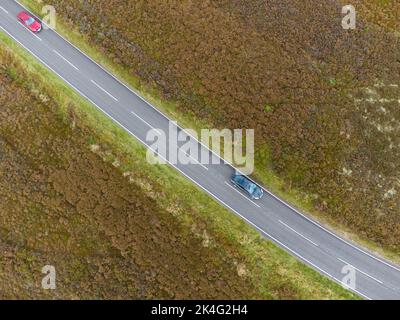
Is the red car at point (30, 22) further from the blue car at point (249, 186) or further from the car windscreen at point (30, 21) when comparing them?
the blue car at point (249, 186)

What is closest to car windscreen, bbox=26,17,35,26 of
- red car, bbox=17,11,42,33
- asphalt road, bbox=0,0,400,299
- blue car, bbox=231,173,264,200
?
red car, bbox=17,11,42,33

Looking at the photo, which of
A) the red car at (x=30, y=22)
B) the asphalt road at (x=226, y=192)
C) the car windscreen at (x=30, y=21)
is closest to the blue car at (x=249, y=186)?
the asphalt road at (x=226, y=192)

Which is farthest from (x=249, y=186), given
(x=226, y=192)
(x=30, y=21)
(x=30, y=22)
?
(x=30, y=21)

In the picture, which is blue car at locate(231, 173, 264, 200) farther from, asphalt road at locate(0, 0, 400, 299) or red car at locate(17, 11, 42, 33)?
red car at locate(17, 11, 42, 33)

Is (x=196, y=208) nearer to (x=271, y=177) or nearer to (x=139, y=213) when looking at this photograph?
(x=139, y=213)

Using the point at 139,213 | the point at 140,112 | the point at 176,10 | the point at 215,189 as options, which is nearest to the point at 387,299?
the point at 215,189

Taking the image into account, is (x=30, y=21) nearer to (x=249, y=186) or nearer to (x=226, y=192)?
(x=226, y=192)

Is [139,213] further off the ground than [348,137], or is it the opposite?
[348,137]
